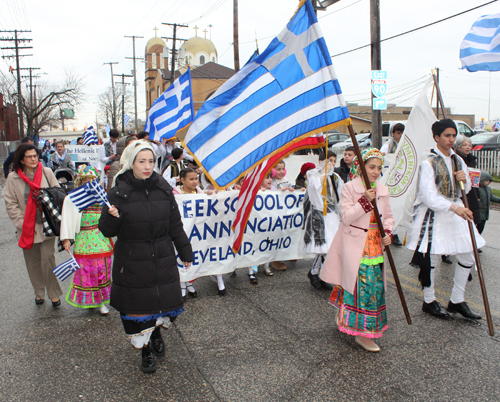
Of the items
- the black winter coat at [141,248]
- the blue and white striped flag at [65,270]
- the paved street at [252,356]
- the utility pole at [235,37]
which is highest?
the utility pole at [235,37]

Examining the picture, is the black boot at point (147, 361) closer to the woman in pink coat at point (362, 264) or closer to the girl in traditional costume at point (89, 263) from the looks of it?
the girl in traditional costume at point (89, 263)

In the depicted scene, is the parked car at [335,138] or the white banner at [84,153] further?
the parked car at [335,138]

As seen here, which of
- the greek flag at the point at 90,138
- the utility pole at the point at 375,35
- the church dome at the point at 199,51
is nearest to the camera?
the utility pole at the point at 375,35

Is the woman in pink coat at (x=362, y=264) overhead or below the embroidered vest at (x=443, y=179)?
below

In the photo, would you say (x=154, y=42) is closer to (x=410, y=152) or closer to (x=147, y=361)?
(x=410, y=152)

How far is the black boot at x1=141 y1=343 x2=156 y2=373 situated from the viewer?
3.50 m

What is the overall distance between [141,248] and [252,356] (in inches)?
53.3

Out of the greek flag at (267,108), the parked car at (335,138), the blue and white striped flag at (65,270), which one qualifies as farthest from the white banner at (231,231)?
the parked car at (335,138)

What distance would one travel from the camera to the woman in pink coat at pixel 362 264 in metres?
3.84

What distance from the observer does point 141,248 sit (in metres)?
3.38

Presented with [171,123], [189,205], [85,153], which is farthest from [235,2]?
[189,205]

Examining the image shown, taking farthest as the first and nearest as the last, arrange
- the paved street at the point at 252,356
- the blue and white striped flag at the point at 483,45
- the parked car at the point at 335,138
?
1. the parked car at the point at 335,138
2. the blue and white striped flag at the point at 483,45
3. the paved street at the point at 252,356

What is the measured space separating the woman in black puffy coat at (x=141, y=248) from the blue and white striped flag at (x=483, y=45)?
646cm

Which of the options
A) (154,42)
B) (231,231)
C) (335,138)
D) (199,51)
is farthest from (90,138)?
(154,42)
